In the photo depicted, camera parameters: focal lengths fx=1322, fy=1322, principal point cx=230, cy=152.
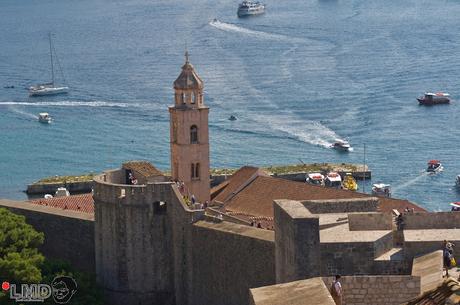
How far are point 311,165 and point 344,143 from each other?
700 cm

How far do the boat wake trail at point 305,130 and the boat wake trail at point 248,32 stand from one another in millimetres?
46549

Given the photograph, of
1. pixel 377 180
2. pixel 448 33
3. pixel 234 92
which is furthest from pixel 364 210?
pixel 448 33

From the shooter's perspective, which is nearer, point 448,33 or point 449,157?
point 449,157

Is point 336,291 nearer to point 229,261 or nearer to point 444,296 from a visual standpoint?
point 444,296

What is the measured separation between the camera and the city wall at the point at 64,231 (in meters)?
39.7

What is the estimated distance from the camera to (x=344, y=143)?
81.4m

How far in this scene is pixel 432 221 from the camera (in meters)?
25.0

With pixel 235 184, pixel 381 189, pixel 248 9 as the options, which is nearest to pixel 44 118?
pixel 381 189

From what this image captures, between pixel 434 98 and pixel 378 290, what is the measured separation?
252ft

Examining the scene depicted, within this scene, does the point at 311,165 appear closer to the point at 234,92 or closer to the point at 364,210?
the point at 234,92

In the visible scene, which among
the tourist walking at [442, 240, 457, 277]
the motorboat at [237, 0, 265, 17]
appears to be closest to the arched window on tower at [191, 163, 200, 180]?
the tourist walking at [442, 240, 457, 277]

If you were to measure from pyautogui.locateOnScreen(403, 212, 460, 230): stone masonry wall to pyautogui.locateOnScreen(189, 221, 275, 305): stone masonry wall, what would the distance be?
4341mm

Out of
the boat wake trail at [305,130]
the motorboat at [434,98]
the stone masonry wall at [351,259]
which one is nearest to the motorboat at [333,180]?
the boat wake trail at [305,130]

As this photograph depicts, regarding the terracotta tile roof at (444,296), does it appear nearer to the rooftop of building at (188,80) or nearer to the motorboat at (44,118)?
the rooftop of building at (188,80)
